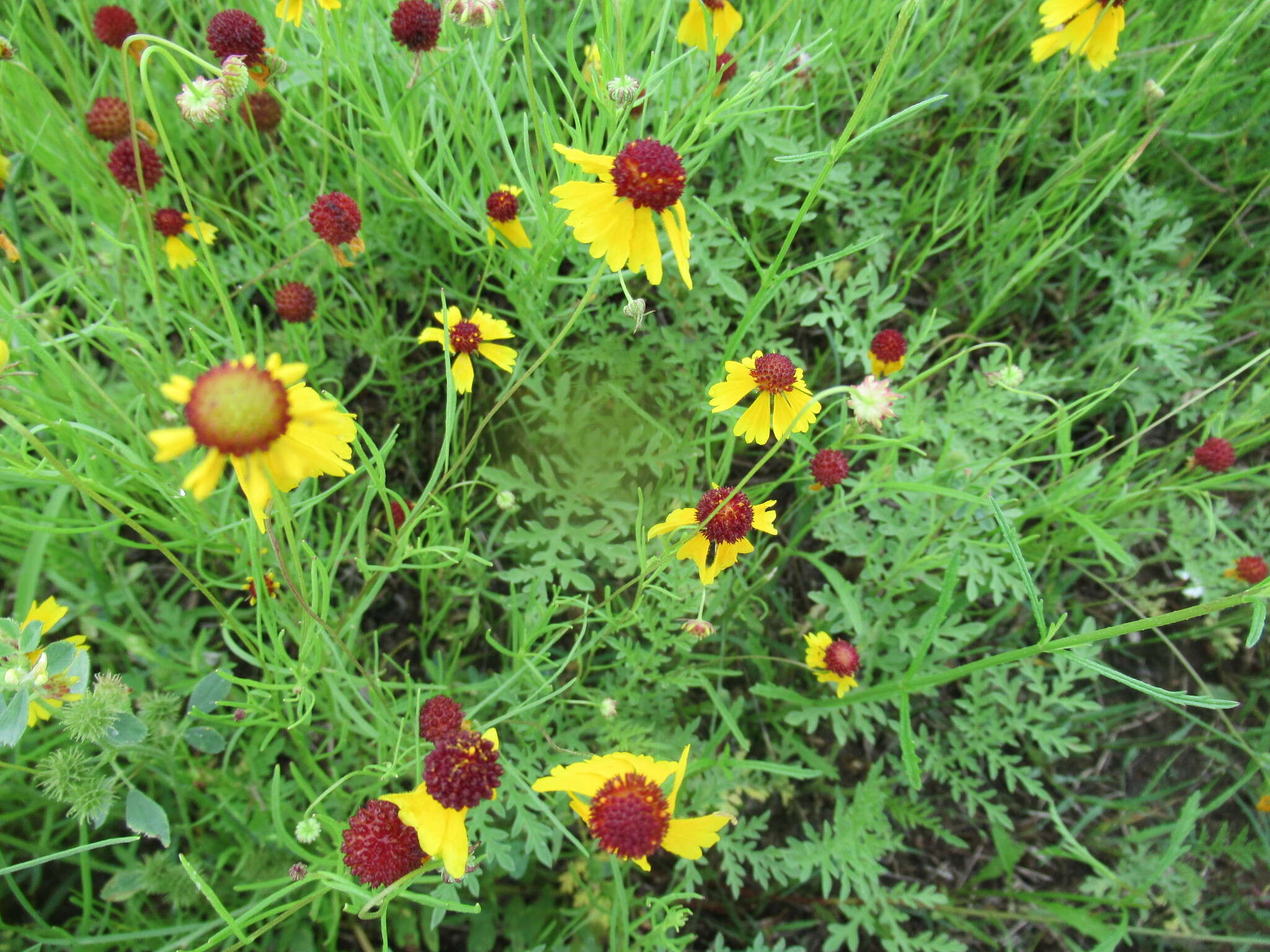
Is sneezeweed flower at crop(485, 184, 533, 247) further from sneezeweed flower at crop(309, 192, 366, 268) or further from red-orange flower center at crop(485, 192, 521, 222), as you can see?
sneezeweed flower at crop(309, 192, 366, 268)

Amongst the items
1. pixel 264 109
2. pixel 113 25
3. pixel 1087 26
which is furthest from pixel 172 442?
pixel 1087 26

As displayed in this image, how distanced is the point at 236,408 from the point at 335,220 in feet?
2.91

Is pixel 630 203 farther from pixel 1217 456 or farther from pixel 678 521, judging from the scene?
pixel 1217 456

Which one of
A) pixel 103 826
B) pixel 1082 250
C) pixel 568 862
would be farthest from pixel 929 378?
pixel 103 826

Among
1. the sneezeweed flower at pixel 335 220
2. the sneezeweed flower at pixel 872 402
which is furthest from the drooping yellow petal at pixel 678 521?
the sneezeweed flower at pixel 335 220

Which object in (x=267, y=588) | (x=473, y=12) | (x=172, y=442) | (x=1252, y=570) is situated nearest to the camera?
(x=172, y=442)

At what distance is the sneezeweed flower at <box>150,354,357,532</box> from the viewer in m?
0.79

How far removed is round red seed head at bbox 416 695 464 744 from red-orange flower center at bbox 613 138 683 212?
908 millimetres

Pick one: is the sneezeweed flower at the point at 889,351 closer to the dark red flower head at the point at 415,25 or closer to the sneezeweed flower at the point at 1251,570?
the sneezeweed flower at the point at 1251,570

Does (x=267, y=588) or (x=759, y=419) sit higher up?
(x=759, y=419)

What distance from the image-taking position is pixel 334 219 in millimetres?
1567

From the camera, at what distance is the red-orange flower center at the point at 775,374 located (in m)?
1.40

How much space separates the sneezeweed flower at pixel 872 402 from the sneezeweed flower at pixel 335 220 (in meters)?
1.06

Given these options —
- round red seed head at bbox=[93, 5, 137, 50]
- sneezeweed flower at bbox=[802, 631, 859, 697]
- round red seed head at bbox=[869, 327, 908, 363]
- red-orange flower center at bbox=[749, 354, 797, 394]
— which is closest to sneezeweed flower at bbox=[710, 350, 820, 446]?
red-orange flower center at bbox=[749, 354, 797, 394]
